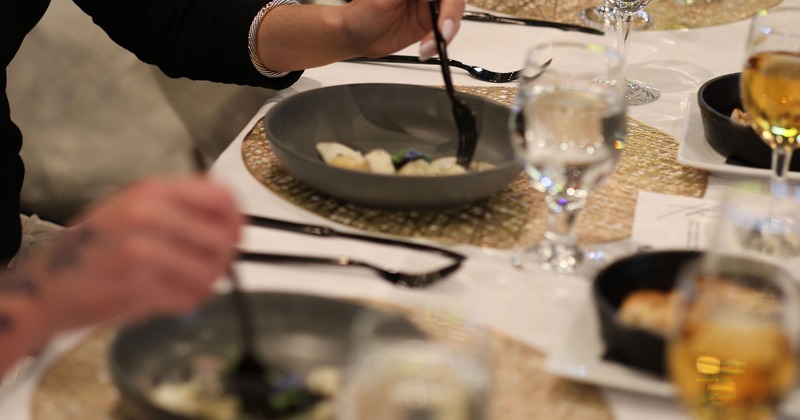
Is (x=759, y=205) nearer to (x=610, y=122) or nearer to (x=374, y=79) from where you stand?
(x=610, y=122)

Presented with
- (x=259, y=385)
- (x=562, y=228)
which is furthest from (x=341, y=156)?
(x=259, y=385)

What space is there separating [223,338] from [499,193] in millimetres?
440

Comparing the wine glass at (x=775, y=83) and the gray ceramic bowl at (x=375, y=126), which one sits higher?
the wine glass at (x=775, y=83)

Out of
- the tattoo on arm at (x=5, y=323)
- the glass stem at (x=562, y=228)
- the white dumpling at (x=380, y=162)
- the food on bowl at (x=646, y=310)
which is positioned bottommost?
the white dumpling at (x=380, y=162)

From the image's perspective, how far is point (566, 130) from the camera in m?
0.90

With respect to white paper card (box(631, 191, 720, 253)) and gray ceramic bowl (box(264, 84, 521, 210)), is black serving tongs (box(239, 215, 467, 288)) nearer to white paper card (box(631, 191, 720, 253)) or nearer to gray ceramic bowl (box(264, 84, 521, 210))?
gray ceramic bowl (box(264, 84, 521, 210))

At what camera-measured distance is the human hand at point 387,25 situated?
50.9 inches

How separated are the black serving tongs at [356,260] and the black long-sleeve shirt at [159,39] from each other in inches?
19.7

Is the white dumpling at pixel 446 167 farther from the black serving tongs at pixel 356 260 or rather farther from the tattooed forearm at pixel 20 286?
the tattooed forearm at pixel 20 286

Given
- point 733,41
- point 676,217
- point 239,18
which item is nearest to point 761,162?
point 676,217

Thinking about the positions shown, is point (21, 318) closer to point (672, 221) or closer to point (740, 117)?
point (672, 221)

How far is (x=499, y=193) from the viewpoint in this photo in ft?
3.59

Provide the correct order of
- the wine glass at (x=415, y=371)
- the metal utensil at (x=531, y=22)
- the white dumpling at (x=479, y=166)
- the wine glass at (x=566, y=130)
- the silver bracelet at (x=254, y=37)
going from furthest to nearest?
the metal utensil at (x=531, y=22) < the silver bracelet at (x=254, y=37) < the white dumpling at (x=479, y=166) < the wine glass at (x=566, y=130) < the wine glass at (x=415, y=371)

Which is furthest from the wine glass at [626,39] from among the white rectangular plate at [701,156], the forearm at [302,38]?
the forearm at [302,38]
